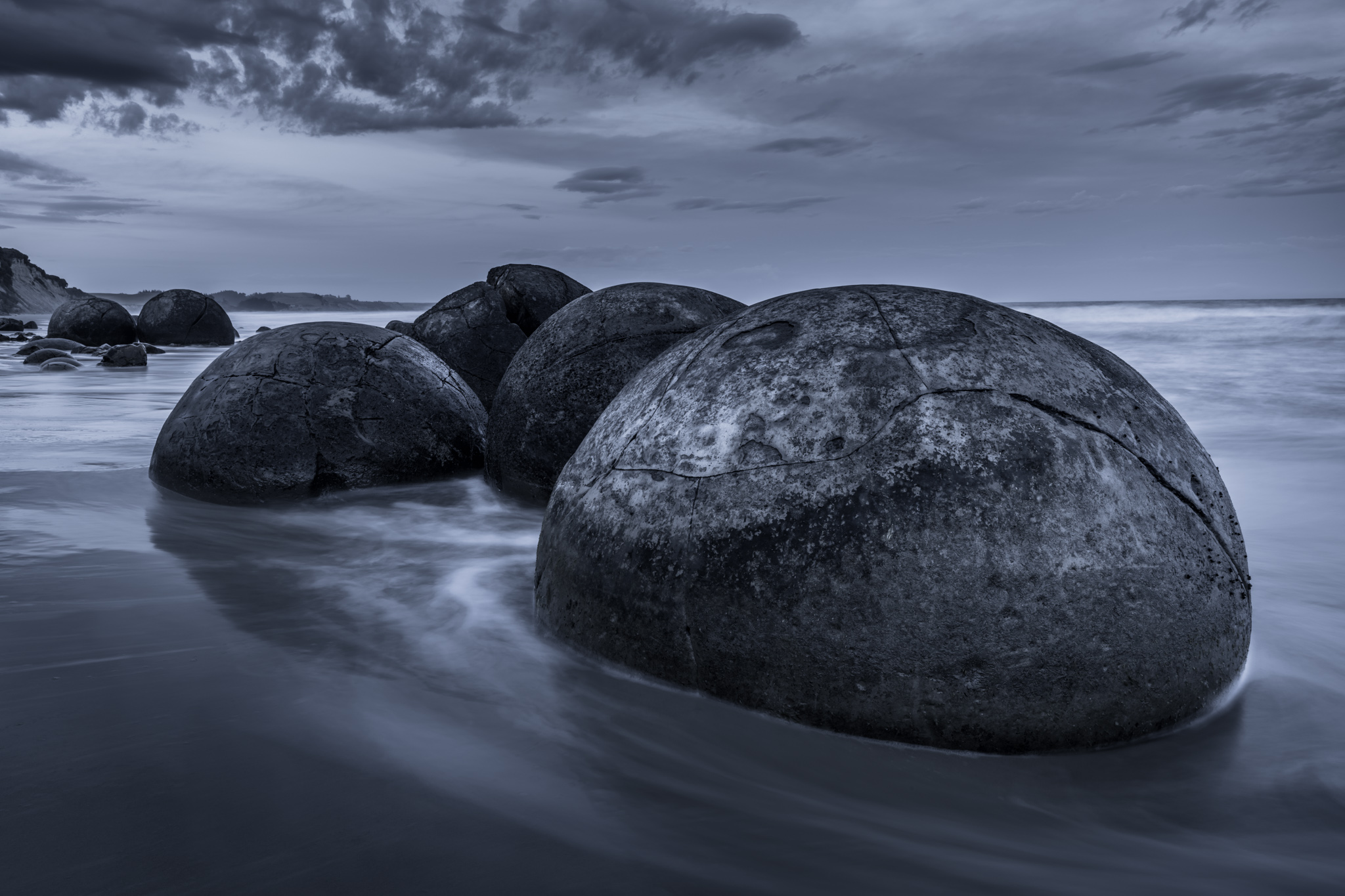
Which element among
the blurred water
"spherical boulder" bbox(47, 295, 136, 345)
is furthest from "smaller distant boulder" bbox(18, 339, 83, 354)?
the blurred water

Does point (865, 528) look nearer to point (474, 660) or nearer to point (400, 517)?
point (474, 660)

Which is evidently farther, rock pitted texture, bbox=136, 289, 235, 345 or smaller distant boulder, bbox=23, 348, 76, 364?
Result: rock pitted texture, bbox=136, 289, 235, 345

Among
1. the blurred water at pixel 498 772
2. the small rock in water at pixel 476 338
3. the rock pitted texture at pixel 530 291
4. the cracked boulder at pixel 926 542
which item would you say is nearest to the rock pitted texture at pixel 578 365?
the blurred water at pixel 498 772

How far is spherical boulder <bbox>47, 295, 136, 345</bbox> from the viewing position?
77.7 ft

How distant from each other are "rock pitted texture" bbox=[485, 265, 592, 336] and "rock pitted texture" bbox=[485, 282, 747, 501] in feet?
18.1

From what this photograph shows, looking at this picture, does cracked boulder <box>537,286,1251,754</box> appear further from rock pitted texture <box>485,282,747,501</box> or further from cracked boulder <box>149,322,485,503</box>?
cracked boulder <box>149,322,485,503</box>

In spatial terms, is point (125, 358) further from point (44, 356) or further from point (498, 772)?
point (498, 772)

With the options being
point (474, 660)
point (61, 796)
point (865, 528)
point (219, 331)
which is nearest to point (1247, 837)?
point (865, 528)

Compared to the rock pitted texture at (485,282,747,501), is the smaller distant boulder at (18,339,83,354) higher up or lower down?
lower down

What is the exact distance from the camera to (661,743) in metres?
2.72

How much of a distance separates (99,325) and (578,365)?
22.9 m

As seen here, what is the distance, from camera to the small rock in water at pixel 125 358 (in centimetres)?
1791

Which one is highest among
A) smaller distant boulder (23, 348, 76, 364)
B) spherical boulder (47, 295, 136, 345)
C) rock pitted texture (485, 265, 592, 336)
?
rock pitted texture (485, 265, 592, 336)

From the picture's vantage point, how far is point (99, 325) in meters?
23.7
